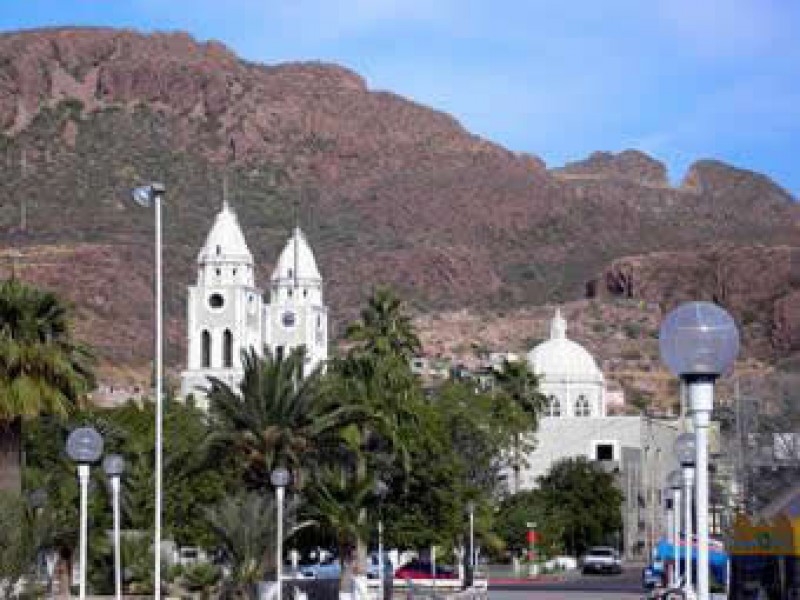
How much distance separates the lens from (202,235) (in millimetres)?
187500

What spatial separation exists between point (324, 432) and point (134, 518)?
33.4 feet

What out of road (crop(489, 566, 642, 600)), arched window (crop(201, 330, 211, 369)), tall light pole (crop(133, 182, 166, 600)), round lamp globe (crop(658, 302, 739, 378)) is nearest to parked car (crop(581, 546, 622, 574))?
road (crop(489, 566, 642, 600))

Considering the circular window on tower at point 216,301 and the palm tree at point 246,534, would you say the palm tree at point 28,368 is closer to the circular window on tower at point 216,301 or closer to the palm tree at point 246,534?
the palm tree at point 246,534

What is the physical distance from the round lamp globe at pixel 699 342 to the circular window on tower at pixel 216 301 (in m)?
91.4

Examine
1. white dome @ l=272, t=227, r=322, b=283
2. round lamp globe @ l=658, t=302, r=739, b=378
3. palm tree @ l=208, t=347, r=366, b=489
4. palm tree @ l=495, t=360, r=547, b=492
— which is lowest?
round lamp globe @ l=658, t=302, r=739, b=378

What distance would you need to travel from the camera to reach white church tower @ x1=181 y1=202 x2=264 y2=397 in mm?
103375

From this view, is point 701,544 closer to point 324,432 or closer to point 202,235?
point 324,432

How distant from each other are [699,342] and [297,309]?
93228mm

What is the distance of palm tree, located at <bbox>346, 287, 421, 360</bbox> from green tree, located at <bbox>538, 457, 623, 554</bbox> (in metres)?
25.3

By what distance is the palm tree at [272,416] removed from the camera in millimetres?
41125

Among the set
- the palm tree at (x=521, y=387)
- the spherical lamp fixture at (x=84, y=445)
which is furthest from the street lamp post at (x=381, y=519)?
the palm tree at (x=521, y=387)

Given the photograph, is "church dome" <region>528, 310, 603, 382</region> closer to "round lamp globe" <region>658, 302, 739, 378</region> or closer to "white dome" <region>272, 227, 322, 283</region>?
"white dome" <region>272, 227, 322, 283</region>

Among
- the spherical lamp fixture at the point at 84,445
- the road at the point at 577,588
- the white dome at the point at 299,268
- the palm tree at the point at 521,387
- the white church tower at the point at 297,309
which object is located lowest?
the road at the point at 577,588

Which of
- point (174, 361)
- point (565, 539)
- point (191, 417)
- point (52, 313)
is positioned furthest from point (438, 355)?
point (52, 313)
